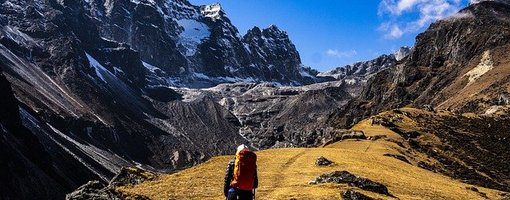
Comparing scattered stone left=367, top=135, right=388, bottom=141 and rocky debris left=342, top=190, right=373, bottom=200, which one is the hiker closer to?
rocky debris left=342, top=190, right=373, bottom=200

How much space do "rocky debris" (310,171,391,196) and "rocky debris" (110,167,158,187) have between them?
1094 cm

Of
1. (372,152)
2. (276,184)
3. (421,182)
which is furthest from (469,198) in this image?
(372,152)

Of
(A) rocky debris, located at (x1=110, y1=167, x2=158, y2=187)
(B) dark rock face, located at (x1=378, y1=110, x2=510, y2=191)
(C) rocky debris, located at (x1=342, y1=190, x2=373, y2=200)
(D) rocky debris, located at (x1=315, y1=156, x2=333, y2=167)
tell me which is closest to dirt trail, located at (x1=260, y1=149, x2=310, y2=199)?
(D) rocky debris, located at (x1=315, y1=156, x2=333, y2=167)

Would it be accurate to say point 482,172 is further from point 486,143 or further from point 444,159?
point 486,143

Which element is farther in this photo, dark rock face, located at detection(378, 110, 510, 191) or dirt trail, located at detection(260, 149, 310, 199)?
dark rock face, located at detection(378, 110, 510, 191)

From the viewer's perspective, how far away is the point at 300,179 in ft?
128

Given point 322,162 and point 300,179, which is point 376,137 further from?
point 300,179

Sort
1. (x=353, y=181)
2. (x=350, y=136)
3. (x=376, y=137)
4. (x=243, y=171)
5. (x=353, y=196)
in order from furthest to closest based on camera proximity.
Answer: (x=350, y=136)
(x=376, y=137)
(x=353, y=181)
(x=353, y=196)
(x=243, y=171)

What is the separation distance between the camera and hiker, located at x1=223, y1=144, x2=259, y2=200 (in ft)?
73.0

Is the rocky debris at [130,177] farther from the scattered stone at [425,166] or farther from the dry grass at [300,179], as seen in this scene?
the scattered stone at [425,166]

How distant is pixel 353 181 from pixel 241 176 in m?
15.8

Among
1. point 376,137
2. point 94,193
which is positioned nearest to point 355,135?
point 376,137

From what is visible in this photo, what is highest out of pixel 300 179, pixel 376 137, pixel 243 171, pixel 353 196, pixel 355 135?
pixel 355 135

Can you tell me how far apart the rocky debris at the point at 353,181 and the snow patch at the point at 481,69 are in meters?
149
